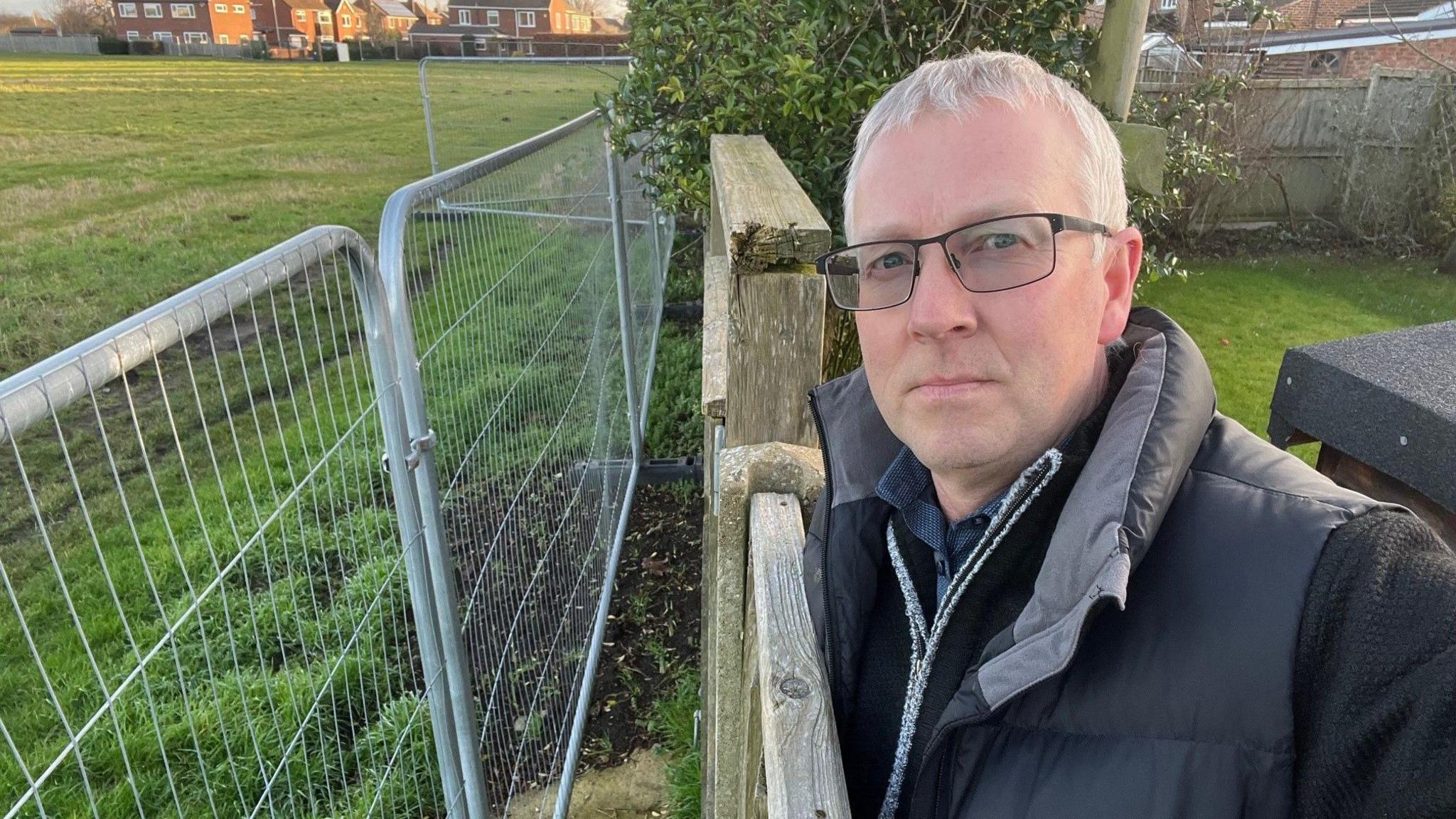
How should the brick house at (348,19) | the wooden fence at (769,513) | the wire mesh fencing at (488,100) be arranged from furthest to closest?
the brick house at (348,19) < the wire mesh fencing at (488,100) < the wooden fence at (769,513)

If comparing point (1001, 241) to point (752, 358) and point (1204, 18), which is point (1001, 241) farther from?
point (1204, 18)

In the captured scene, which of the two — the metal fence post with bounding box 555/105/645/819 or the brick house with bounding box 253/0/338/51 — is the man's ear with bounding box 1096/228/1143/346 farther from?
the brick house with bounding box 253/0/338/51

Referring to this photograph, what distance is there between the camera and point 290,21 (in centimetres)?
5403

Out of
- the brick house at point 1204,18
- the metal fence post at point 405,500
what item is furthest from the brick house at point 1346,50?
the metal fence post at point 405,500

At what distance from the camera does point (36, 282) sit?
925 cm

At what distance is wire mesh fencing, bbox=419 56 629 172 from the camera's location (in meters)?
12.1

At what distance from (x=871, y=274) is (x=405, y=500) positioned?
91 centimetres

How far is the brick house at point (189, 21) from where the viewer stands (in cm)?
4834

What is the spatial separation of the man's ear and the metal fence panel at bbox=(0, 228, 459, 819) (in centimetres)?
115

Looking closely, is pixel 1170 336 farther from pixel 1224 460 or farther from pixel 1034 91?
pixel 1034 91

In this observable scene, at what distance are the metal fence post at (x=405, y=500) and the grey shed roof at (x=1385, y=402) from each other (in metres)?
2.31

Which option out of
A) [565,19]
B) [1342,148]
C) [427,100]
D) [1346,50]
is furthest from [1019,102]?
[565,19]

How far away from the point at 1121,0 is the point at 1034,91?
2.40 metres

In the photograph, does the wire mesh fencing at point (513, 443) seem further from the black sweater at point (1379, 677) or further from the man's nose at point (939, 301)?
the black sweater at point (1379, 677)
